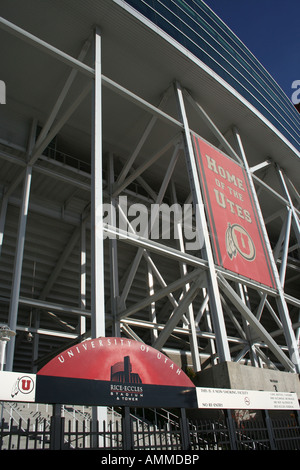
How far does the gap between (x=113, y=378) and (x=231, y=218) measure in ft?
30.4

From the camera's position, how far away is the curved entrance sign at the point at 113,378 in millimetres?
6631

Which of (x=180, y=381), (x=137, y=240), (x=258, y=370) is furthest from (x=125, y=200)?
(x=180, y=381)

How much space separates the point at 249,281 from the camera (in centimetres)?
Result: 1409

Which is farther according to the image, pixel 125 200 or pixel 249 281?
pixel 125 200

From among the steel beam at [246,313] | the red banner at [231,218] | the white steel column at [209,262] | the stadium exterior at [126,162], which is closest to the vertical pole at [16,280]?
the stadium exterior at [126,162]

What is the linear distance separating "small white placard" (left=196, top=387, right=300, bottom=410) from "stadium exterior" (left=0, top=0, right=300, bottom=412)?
45.5 inches

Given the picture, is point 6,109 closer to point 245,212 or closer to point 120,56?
point 120,56

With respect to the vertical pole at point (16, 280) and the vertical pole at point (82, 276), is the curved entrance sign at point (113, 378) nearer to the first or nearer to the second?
the vertical pole at point (16, 280)

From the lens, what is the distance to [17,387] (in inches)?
235

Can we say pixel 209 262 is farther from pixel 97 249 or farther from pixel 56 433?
pixel 56 433

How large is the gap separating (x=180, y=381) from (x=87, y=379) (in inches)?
87.0

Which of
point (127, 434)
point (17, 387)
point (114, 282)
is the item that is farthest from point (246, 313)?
point (17, 387)

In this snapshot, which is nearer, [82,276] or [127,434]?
[127,434]

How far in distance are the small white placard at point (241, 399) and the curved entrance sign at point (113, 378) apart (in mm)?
360
